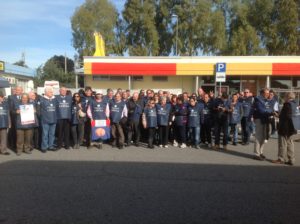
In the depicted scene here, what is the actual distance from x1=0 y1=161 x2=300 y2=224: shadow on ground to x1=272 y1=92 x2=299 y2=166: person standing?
56cm

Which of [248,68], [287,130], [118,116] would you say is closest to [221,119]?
[287,130]

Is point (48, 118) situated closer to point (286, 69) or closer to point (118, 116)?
point (118, 116)

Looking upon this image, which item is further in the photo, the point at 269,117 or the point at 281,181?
the point at 269,117

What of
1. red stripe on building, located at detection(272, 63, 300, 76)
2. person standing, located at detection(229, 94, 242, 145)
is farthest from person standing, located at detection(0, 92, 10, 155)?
red stripe on building, located at detection(272, 63, 300, 76)

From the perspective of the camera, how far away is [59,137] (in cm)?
1059

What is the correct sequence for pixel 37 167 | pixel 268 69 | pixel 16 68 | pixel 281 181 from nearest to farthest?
pixel 281 181, pixel 37 167, pixel 268 69, pixel 16 68

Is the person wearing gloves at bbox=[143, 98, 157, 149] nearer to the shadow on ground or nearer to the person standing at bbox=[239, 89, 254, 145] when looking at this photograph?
the shadow on ground

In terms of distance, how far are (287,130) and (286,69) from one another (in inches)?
618

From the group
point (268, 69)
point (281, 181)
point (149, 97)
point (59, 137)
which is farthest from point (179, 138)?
point (268, 69)

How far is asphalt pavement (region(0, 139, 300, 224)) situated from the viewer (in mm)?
5172

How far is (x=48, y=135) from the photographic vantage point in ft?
34.3

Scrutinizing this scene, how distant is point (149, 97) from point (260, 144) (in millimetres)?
3966

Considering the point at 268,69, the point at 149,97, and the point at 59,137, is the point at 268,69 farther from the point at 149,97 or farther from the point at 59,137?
the point at 59,137

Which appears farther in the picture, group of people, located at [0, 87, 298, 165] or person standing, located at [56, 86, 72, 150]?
person standing, located at [56, 86, 72, 150]
